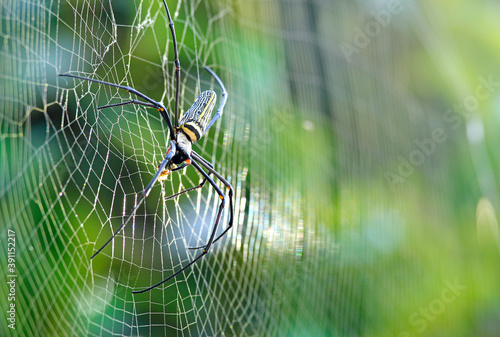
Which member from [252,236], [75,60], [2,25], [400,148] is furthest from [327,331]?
[2,25]

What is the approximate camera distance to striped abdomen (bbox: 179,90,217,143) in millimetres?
880

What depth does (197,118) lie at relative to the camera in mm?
885

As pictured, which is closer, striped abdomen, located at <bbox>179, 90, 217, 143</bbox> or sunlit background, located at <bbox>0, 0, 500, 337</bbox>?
striped abdomen, located at <bbox>179, 90, 217, 143</bbox>

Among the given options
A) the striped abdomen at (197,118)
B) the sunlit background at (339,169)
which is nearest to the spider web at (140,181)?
the sunlit background at (339,169)

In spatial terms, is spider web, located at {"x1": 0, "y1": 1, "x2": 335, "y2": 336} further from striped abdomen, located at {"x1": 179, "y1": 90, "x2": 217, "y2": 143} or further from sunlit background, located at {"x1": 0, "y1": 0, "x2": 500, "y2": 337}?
striped abdomen, located at {"x1": 179, "y1": 90, "x2": 217, "y2": 143}

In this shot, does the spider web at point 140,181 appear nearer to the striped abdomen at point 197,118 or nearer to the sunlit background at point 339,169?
the sunlit background at point 339,169

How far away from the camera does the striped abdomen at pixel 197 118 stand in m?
0.88

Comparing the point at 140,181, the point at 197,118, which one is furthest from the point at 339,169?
the point at 197,118

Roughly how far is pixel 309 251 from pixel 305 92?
0.78 m

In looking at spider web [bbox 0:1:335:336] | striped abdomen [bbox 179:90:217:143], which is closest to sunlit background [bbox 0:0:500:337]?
Result: spider web [bbox 0:1:335:336]

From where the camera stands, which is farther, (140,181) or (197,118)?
(140,181)

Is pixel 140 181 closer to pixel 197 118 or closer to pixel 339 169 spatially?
pixel 197 118

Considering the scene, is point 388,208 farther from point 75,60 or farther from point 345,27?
point 75,60

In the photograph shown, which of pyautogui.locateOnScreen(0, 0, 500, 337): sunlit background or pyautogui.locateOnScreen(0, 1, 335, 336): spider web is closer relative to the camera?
pyautogui.locateOnScreen(0, 1, 335, 336): spider web
